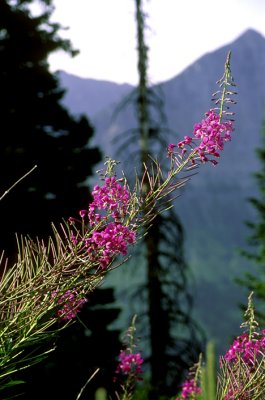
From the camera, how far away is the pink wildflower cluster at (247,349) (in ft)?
12.6

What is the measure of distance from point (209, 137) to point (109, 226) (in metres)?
0.78

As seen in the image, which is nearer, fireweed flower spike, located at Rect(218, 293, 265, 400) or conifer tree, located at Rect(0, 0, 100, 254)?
fireweed flower spike, located at Rect(218, 293, 265, 400)

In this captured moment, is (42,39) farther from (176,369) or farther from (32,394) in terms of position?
(176,369)

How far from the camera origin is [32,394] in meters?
9.70

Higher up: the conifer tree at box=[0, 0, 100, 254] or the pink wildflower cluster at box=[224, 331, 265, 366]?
the conifer tree at box=[0, 0, 100, 254]

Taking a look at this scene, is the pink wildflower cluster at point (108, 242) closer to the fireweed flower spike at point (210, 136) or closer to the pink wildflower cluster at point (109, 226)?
the pink wildflower cluster at point (109, 226)

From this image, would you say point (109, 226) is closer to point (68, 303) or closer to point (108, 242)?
point (108, 242)

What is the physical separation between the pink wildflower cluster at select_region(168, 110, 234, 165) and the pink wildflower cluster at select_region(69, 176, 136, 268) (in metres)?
0.40

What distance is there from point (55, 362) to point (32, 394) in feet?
2.93

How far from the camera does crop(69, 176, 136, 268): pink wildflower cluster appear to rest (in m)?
3.23

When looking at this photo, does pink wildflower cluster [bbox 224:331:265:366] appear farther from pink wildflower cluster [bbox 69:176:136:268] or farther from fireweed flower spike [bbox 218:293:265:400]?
pink wildflower cluster [bbox 69:176:136:268]

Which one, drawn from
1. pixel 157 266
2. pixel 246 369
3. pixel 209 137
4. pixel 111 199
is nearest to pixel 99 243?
pixel 111 199

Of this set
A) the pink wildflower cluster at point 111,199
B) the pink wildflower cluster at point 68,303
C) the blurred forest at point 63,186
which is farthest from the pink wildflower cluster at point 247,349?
the blurred forest at point 63,186

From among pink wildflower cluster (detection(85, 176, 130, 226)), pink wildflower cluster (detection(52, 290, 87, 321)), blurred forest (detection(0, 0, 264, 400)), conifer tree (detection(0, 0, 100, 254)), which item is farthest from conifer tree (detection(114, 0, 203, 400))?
pink wildflower cluster (detection(85, 176, 130, 226))
